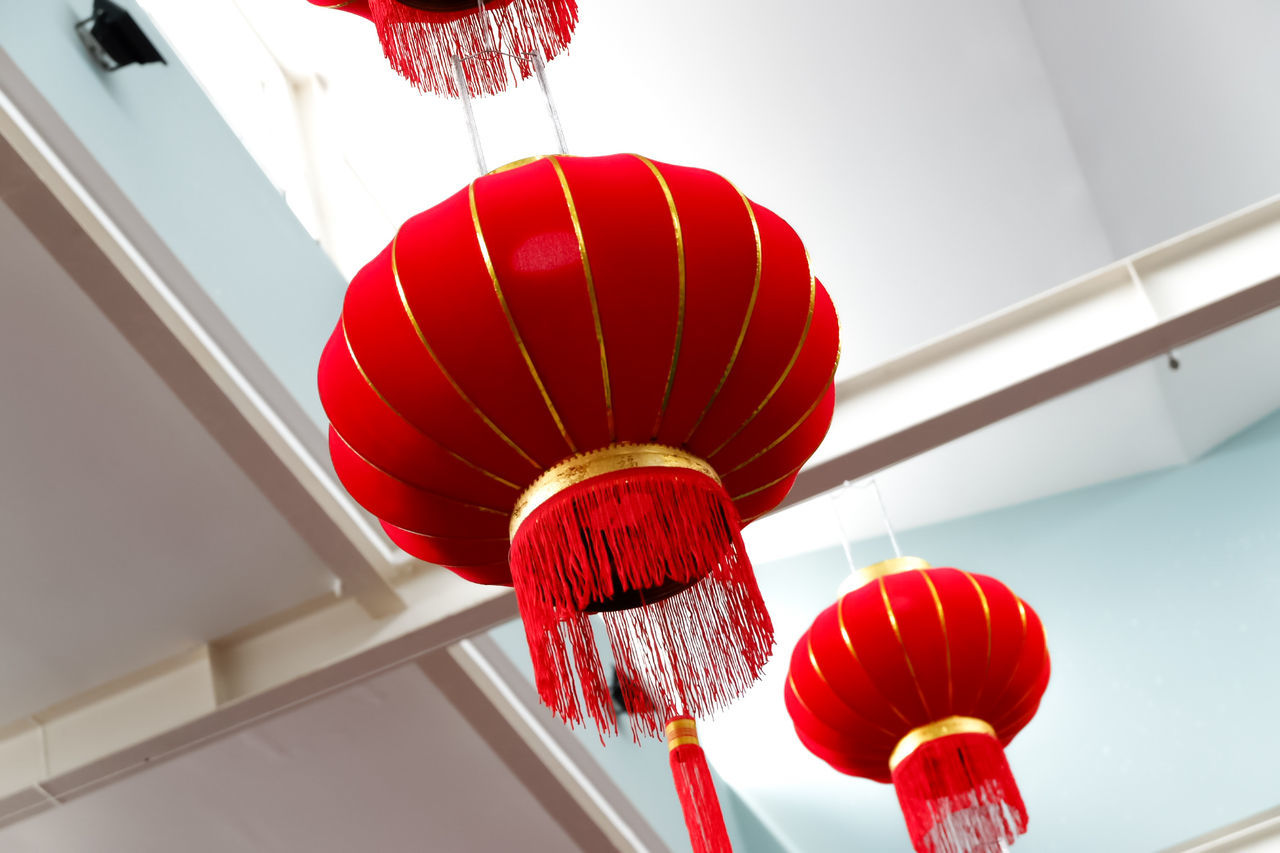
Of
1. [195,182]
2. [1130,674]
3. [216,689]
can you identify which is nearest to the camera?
[195,182]

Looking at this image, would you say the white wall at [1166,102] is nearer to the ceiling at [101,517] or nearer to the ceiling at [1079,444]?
the ceiling at [1079,444]

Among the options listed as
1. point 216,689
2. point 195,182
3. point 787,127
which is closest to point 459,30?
point 195,182

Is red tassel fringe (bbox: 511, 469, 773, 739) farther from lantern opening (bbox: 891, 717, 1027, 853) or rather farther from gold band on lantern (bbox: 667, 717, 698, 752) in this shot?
lantern opening (bbox: 891, 717, 1027, 853)

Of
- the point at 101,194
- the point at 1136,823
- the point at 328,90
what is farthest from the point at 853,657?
the point at 328,90

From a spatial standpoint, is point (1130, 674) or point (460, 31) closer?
point (460, 31)

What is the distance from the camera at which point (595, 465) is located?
2463 millimetres

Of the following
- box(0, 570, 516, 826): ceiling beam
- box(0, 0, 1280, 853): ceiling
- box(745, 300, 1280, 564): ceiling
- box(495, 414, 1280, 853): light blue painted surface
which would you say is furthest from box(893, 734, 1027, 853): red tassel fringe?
box(745, 300, 1280, 564): ceiling

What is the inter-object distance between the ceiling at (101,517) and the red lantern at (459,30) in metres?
1.49

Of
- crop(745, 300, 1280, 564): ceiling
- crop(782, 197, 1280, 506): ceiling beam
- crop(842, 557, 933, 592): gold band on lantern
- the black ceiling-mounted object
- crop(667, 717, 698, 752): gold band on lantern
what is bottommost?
crop(667, 717, 698, 752): gold band on lantern

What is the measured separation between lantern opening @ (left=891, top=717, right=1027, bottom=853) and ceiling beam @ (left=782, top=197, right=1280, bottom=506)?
797 mm

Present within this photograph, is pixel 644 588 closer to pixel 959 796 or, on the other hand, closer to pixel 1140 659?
pixel 959 796

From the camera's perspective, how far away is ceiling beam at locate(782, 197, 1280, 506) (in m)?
4.38

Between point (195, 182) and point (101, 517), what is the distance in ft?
3.43

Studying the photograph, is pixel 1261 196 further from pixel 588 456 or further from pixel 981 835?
pixel 588 456
